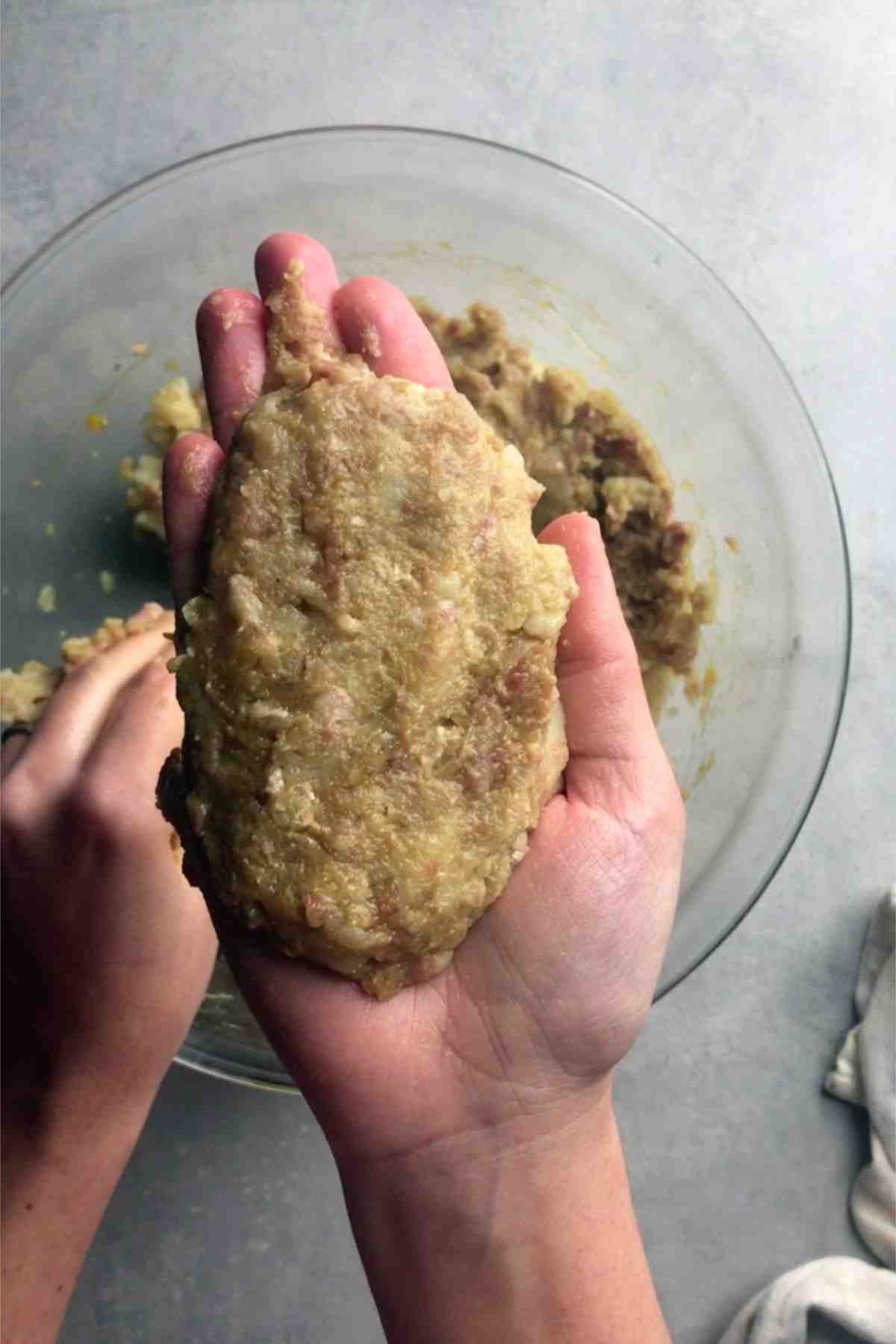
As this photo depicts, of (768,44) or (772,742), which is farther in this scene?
(768,44)

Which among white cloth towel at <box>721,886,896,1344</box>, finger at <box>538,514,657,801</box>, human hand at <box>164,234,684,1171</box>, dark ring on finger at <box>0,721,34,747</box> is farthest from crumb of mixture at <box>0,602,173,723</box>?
white cloth towel at <box>721,886,896,1344</box>

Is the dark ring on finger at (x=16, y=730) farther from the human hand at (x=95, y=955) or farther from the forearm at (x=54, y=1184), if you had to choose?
the forearm at (x=54, y=1184)

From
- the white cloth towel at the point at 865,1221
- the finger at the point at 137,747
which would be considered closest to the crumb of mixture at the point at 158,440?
the finger at the point at 137,747

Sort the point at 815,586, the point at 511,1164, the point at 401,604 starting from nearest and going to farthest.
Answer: the point at 401,604, the point at 511,1164, the point at 815,586

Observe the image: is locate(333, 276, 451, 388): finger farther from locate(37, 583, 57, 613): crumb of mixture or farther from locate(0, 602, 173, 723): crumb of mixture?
locate(37, 583, 57, 613): crumb of mixture

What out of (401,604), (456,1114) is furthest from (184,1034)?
(401,604)

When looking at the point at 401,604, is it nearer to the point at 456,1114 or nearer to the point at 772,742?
the point at 456,1114

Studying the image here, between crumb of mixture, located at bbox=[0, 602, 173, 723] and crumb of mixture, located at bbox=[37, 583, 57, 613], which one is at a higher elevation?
crumb of mixture, located at bbox=[37, 583, 57, 613]

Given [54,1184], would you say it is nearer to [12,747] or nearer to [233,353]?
[12,747]
